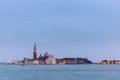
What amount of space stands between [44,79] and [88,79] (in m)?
9.19

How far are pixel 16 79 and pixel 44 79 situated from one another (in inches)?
228

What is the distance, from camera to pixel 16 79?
7894cm

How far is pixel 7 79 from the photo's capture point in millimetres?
78312

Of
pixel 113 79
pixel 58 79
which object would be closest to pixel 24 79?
pixel 58 79

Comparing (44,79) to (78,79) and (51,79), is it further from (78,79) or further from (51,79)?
(78,79)

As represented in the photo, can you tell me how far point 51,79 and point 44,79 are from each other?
4.82 feet

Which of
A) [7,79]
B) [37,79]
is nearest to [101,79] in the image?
[37,79]

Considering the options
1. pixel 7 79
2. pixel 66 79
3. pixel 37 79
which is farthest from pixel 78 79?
pixel 7 79

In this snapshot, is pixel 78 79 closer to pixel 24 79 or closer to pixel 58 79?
pixel 58 79

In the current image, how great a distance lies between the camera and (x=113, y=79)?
7769 cm

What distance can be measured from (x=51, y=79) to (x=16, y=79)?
23.8 feet

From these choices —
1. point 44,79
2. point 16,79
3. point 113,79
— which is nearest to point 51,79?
point 44,79

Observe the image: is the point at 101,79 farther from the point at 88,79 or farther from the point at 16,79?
the point at 16,79

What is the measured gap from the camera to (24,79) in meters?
78.1
